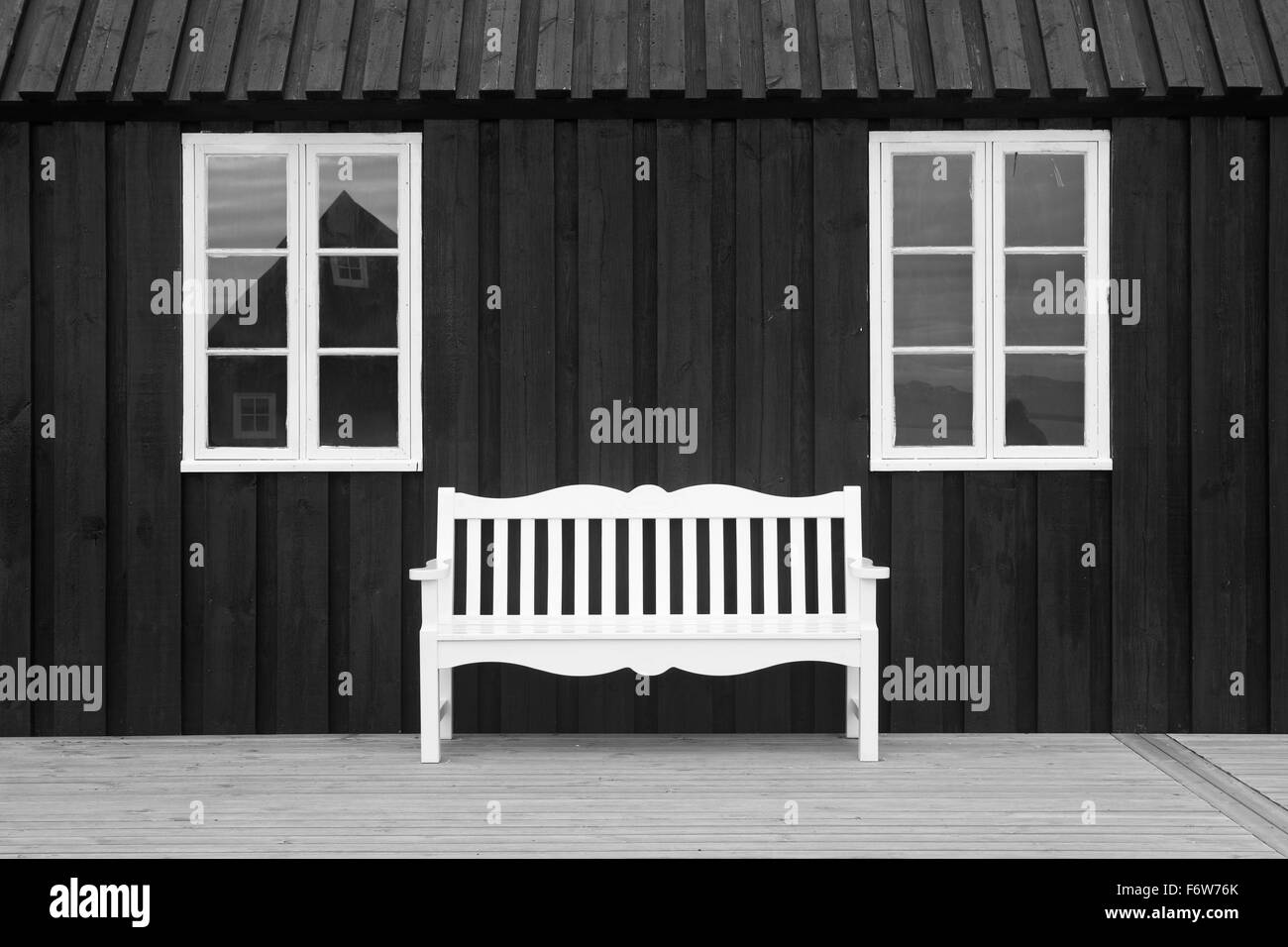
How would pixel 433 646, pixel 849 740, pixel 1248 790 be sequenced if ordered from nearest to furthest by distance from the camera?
pixel 1248 790
pixel 433 646
pixel 849 740

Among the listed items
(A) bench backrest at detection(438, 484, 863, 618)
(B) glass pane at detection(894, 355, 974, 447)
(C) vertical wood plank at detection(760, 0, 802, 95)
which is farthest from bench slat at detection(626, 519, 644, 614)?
(C) vertical wood plank at detection(760, 0, 802, 95)

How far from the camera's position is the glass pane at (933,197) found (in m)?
5.83

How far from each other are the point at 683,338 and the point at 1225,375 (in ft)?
8.11

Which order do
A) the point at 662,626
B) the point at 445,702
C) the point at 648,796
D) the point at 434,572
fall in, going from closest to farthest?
the point at 648,796 < the point at 434,572 < the point at 662,626 < the point at 445,702

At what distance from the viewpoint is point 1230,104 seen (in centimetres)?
572

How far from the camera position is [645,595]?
588 centimetres

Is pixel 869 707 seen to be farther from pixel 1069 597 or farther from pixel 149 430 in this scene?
pixel 149 430

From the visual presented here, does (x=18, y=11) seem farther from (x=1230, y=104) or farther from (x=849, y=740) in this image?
(x=1230, y=104)

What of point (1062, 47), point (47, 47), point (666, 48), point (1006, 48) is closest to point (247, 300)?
point (47, 47)

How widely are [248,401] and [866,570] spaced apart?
9.46 feet

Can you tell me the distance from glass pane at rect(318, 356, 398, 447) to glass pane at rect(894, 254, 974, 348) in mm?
2333

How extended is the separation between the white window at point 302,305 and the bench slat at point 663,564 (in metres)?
1.16

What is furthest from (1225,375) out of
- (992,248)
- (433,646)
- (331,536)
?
(331,536)

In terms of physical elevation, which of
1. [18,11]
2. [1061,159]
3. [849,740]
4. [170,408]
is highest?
[18,11]
